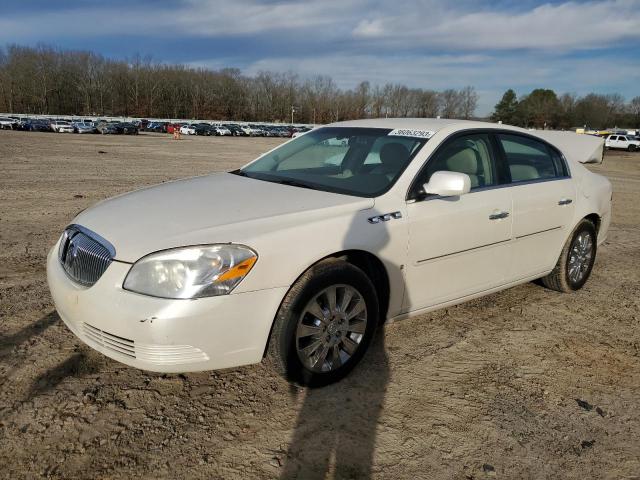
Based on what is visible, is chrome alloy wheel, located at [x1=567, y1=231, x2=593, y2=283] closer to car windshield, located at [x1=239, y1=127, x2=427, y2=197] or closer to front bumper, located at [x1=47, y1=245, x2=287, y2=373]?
car windshield, located at [x1=239, y1=127, x2=427, y2=197]

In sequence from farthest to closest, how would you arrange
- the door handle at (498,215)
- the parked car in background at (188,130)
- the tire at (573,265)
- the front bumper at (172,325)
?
the parked car in background at (188,130) < the tire at (573,265) < the door handle at (498,215) < the front bumper at (172,325)

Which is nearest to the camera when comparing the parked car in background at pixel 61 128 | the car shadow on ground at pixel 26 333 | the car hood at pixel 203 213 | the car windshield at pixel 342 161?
the car hood at pixel 203 213

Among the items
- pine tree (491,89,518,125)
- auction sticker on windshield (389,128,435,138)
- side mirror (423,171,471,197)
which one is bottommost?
side mirror (423,171,471,197)

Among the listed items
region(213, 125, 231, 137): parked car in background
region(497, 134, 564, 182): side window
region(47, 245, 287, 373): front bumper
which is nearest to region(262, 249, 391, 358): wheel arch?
region(47, 245, 287, 373): front bumper

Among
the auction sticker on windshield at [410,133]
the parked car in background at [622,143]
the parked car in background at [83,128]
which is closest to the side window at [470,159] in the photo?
the auction sticker on windshield at [410,133]

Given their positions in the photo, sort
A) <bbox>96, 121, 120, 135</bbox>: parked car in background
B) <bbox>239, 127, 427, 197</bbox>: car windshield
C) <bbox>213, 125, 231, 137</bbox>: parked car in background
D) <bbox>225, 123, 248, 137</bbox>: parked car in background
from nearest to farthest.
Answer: <bbox>239, 127, 427, 197</bbox>: car windshield → <bbox>96, 121, 120, 135</bbox>: parked car in background → <bbox>213, 125, 231, 137</bbox>: parked car in background → <bbox>225, 123, 248, 137</bbox>: parked car in background

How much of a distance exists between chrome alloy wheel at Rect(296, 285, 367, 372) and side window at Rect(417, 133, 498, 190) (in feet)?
3.69

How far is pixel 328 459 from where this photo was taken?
2.57 metres

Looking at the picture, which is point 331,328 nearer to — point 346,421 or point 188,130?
point 346,421

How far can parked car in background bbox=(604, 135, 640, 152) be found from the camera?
4928 centimetres

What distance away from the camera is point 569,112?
383 ft

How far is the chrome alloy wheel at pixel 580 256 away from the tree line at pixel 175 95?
4089 inches

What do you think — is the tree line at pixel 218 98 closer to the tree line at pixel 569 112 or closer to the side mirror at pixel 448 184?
the tree line at pixel 569 112

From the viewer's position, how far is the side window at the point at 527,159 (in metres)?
4.30
